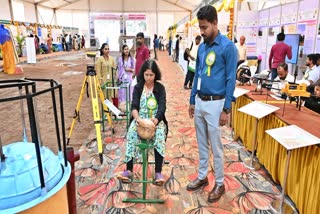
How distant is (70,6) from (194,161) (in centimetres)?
2666

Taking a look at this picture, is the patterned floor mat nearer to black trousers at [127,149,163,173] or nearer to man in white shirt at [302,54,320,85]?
black trousers at [127,149,163,173]

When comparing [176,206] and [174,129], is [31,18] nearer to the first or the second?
[174,129]

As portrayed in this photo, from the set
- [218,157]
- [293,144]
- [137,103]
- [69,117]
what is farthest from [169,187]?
[69,117]

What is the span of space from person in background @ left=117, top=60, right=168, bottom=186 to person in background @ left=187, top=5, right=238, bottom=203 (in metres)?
0.31

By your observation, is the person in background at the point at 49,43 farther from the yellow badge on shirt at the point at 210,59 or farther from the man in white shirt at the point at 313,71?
the yellow badge on shirt at the point at 210,59

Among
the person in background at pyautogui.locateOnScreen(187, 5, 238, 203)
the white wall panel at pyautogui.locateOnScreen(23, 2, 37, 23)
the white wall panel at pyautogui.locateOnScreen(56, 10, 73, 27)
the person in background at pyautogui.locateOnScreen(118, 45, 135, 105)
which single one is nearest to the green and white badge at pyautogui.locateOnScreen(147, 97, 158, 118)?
the person in background at pyautogui.locateOnScreen(187, 5, 238, 203)

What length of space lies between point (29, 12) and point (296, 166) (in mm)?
24308

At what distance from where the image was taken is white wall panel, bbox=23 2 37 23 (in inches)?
848

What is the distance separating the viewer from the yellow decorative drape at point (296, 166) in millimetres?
1948

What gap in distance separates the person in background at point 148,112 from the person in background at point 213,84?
313 mm

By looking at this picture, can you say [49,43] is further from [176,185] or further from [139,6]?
[176,185]

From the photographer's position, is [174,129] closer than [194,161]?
No

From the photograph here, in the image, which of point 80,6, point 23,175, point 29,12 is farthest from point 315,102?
point 80,6

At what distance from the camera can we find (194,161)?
314cm
